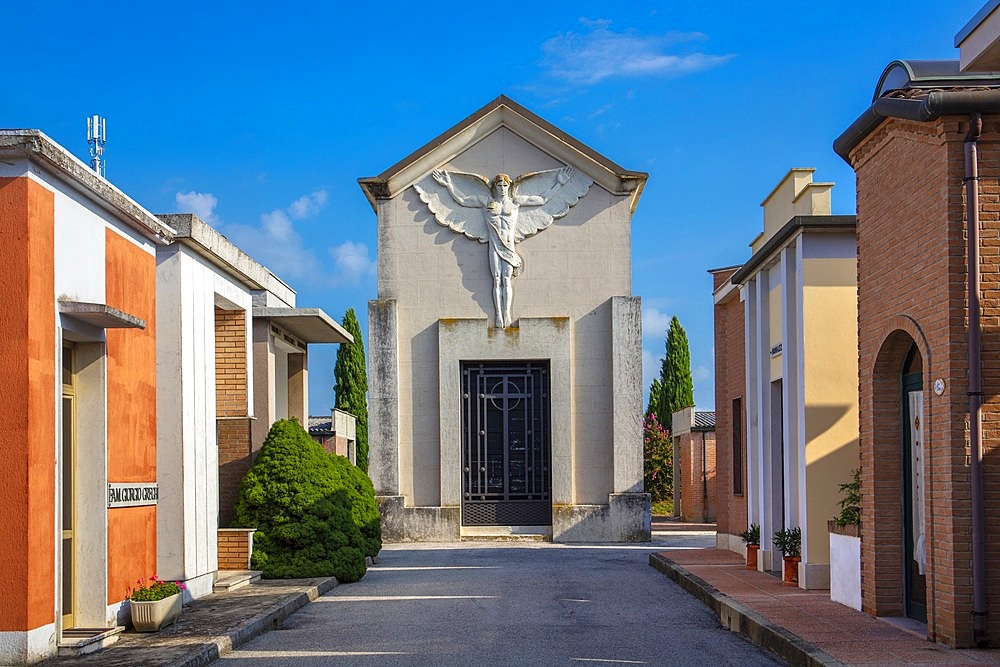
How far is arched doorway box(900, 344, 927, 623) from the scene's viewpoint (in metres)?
11.3

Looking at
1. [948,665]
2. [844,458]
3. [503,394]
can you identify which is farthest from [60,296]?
[503,394]

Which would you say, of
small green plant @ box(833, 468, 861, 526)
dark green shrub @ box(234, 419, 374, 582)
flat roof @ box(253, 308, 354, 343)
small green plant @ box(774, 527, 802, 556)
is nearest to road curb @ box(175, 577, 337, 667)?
dark green shrub @ box(234, 419, 374, 582)

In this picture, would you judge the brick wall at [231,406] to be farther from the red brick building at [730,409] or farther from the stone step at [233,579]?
the red brick building at [730,409]

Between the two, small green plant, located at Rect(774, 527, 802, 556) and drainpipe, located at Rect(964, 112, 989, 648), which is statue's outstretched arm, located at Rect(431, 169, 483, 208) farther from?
drainpipe, located at Rect(964, 112, 989, 648)

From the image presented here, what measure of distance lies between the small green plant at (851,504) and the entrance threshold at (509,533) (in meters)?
12.5

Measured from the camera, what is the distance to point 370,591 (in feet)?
54.0

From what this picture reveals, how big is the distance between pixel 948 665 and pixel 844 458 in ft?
18.8

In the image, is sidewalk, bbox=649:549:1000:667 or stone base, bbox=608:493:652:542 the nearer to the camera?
sidewalk, bbox=649:549:1000:667

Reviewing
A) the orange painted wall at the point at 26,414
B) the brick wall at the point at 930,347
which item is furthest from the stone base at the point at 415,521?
the orange painted wall at the point at 26,414

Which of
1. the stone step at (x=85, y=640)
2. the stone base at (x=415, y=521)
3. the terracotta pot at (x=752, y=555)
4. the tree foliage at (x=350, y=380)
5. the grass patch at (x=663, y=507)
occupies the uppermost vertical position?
the tree foliage at (x=350, y=380)

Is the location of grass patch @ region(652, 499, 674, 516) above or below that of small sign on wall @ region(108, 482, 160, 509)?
below

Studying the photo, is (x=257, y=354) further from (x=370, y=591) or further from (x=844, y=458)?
(x=844, y=458)

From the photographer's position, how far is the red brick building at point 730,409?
20.2 metres

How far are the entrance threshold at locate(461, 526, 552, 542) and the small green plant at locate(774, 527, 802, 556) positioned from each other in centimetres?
1107
